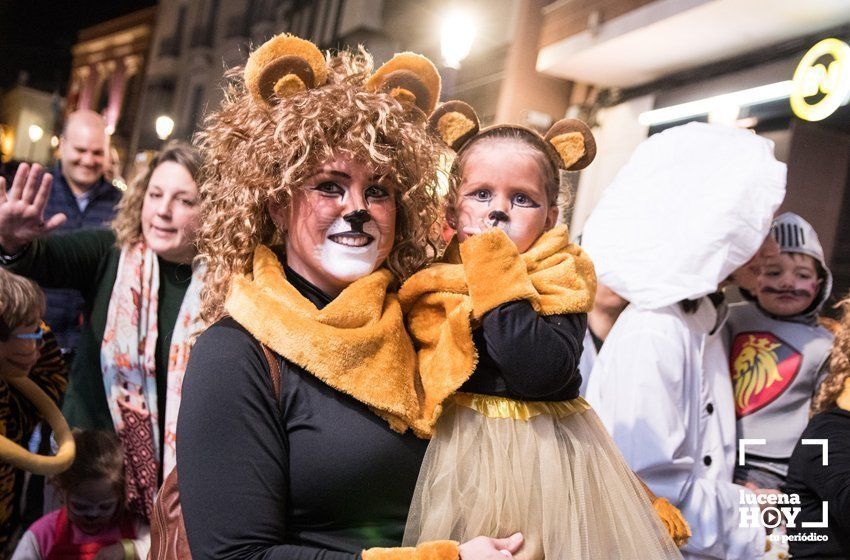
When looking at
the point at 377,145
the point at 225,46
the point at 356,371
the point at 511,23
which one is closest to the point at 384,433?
the point at 356,371

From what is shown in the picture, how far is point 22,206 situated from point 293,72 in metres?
1.19

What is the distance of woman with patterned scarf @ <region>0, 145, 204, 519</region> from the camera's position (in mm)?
2512

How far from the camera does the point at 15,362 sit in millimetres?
2336

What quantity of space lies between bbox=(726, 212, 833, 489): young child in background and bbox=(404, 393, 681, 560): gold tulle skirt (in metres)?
0.94

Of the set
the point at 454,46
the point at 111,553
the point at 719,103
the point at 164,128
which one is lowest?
the point at 111,553

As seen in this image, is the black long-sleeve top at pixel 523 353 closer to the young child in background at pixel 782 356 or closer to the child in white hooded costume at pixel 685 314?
the child in white hooded costume at pixel 685 314

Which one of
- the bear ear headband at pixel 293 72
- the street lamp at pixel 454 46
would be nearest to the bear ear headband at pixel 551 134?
the bear ear headband at pixel 293 72

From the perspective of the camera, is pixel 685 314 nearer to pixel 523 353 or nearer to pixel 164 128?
pixel 523 353

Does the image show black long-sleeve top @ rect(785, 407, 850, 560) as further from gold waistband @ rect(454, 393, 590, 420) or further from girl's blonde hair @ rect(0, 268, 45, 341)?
girl's blonde hair @ rect(0, 268, 45, 341)

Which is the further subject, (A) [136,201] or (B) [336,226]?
(A) [136,201]

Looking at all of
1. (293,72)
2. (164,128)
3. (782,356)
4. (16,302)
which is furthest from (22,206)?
(782,356)

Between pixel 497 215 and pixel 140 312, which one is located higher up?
pixel 497 215

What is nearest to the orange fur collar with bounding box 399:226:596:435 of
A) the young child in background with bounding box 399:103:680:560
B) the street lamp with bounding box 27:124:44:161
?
the young child in background with bounding box 399:103:680:560

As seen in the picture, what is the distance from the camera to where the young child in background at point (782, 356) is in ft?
7.75
